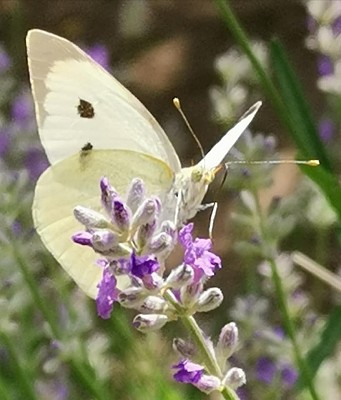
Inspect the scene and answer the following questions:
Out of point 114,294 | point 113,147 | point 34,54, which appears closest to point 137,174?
point 113,147

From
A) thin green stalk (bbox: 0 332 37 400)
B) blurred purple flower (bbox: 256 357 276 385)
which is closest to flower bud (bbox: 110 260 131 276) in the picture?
thin green stalk (bbox: 0 332 37 400)

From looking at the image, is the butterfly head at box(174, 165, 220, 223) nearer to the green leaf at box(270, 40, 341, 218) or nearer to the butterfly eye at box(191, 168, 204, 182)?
the butterfly eye at box(191, 168, 204, 182)

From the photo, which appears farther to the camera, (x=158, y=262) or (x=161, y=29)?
(x=161, y=29)

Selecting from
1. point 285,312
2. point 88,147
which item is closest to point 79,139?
point 88,147

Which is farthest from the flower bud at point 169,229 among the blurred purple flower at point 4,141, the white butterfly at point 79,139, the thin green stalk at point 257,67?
the blurred purple flower at point 4,141

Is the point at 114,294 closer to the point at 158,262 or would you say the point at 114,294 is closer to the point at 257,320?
the point at 158,262

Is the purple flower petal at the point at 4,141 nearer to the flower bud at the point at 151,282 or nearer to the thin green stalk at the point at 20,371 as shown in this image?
the thin green stalk at the point at 20,371
